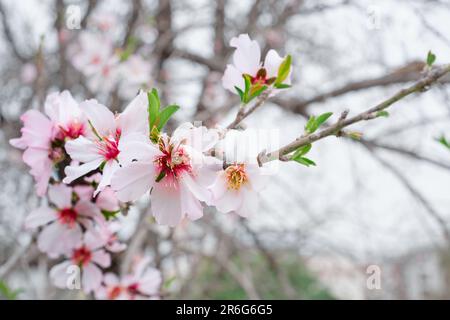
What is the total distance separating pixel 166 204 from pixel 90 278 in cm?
48

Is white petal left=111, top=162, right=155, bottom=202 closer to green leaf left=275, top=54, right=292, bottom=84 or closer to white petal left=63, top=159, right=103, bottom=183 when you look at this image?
white petal left=63, top=159, right=103, bottom=183

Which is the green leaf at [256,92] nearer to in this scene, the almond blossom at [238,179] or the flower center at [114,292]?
the almond blossom at [238,179]

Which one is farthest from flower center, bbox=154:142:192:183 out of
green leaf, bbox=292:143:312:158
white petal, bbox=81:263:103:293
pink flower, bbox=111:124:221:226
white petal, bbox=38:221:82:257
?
white petal, bbox=81:263:103:293

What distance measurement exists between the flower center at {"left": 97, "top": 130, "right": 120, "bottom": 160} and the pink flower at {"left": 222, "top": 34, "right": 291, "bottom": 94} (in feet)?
0.55

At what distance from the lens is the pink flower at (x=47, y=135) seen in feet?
2.18

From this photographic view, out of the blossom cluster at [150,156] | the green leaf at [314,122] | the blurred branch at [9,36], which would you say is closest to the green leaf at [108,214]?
the blossom cluster at [150,156]

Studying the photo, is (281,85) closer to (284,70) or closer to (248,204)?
(284,70)

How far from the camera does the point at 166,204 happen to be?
543mm

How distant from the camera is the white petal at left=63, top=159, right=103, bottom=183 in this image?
528 mm

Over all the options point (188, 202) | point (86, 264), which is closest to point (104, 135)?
point (188, 202)

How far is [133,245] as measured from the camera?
1423 millimetres

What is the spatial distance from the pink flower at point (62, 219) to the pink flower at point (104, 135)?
20cm

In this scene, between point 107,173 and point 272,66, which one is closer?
point 107,173

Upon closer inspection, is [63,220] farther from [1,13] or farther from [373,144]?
[1,13]
